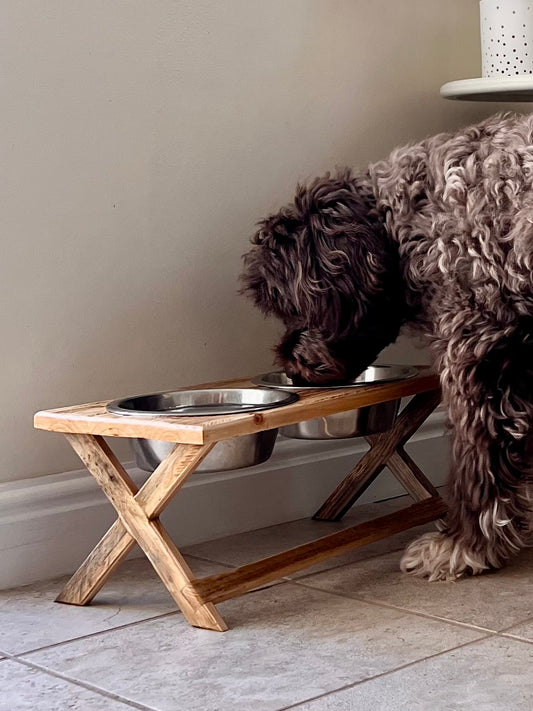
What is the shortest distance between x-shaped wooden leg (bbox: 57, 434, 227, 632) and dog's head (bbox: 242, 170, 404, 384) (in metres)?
0.46

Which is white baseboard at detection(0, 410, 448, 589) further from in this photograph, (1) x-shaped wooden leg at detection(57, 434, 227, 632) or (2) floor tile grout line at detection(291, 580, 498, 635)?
(2) floor tile grout line at detection(291, 580, 498, 635)

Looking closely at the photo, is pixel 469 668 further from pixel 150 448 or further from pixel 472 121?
pixel 472 121

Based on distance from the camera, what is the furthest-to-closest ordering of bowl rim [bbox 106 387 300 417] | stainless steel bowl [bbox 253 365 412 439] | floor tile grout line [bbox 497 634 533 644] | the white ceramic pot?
the white ceramic pot < stainless steel bowl [bbox 253 365 412 439] < bowl rim [bbox 106 387 300 417] < floor tile grout line [bbox 497 634 533 644]

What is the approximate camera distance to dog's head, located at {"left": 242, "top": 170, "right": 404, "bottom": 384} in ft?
7.38

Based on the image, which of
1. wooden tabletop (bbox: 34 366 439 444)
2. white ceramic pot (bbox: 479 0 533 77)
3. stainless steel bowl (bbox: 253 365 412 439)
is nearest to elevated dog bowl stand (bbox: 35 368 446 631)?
wooden tabletop (bbox: 34 366 439 444)

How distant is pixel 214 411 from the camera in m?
2.11

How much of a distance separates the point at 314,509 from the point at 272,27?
1220 mm

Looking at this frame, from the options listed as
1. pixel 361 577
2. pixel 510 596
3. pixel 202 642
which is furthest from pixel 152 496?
pixel 510 596

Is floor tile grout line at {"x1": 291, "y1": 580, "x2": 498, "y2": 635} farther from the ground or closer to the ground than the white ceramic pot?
closer to the ground

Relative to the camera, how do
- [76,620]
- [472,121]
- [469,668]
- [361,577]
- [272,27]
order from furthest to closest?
[472,121]
[272,27]
[361,577]
[76,620]
[469,668]

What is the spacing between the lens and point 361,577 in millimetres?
2311

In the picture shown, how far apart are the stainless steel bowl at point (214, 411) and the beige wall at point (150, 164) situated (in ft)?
0.69

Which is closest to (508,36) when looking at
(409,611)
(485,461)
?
(485,461)

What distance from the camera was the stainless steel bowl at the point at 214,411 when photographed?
210cm
